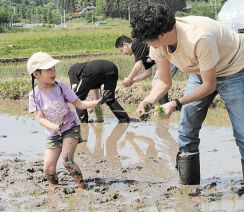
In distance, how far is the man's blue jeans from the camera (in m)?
5.05

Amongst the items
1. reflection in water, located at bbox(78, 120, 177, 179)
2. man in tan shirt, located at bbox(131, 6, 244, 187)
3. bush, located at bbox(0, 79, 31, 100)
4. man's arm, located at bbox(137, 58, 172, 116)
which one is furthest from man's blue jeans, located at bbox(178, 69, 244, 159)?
bush, located at bbox(0, 79, 31, 100)

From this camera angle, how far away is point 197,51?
461 cm

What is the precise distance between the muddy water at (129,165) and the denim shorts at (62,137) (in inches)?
17.4

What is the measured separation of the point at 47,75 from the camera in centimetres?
564

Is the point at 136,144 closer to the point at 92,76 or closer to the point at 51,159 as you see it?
the point at 92,76

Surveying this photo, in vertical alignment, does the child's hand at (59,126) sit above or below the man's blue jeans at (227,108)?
below

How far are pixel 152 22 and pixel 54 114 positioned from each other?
5.63ft

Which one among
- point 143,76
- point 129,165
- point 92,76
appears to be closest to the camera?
point 129,165

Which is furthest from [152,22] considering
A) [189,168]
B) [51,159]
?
[51,159]

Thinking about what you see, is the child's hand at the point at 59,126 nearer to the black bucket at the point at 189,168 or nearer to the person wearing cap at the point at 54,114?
the person wearing cap at the point at 54,114

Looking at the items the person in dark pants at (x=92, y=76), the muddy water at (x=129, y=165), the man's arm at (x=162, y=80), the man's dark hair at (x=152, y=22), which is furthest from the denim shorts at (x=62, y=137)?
the person in dark pants at (x=92, y=76)

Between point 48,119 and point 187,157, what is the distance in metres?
1.37

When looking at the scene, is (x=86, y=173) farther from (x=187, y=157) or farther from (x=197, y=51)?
(x=197, y=51)

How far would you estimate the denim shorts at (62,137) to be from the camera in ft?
19.0
